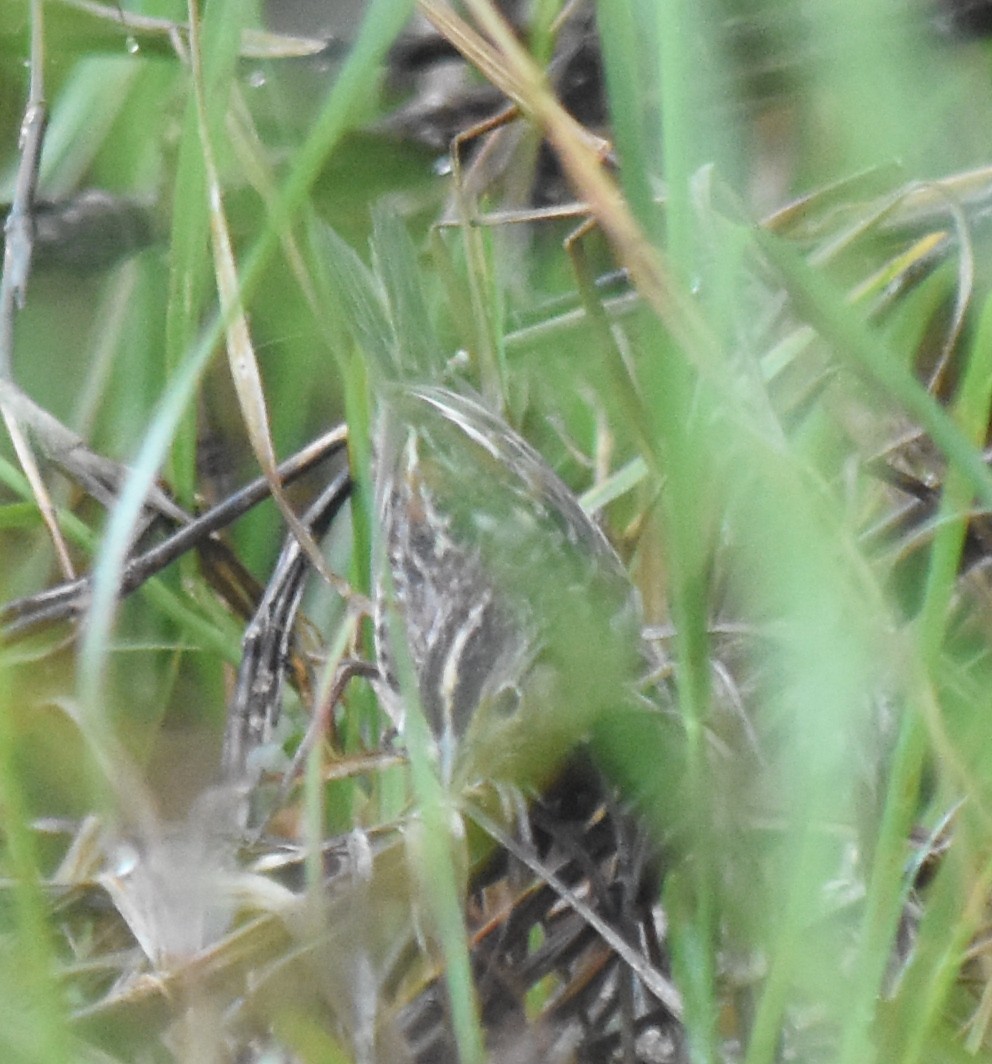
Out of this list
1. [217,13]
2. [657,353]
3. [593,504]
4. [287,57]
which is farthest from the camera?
[287,57]

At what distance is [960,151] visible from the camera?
70cm

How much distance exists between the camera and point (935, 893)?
502 mm

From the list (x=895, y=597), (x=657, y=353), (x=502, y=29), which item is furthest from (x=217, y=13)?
(x=895, y=597)

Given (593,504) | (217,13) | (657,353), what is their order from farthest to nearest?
(593,504), (217,13), (657,353)

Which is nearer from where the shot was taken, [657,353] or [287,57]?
[657,353]

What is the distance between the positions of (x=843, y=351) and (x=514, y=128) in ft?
1.64

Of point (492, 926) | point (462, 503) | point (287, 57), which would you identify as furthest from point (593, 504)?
point (287, 57)

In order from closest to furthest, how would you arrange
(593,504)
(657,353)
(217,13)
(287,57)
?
(657,353), (217,13), (593,504), (287,57)

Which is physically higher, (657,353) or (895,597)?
(657,353)

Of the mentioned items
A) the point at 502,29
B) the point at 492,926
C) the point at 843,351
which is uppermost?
the point at 502,29

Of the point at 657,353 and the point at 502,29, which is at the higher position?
the point at 502,29

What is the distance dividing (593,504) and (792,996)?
0.29m

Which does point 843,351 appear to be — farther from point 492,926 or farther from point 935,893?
point 492,926

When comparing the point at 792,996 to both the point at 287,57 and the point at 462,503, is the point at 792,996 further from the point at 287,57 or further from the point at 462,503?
the point at 287,57
